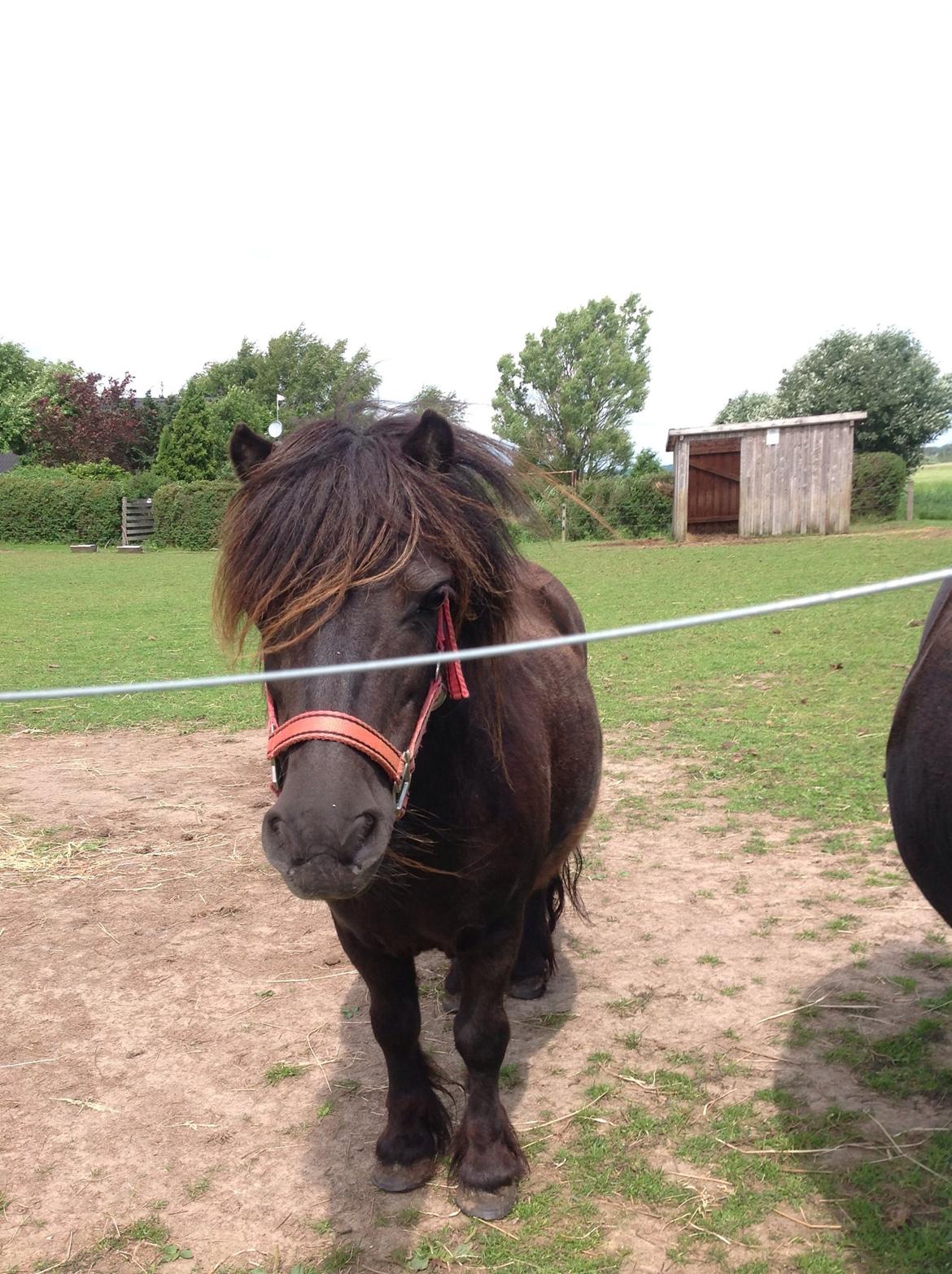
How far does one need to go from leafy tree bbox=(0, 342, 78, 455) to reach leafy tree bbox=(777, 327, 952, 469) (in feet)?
140

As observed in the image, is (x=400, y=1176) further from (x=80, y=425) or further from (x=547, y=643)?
(x=80, y=425)

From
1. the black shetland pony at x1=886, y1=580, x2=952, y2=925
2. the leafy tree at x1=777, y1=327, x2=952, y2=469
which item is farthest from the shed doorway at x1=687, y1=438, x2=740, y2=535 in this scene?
the black shetland pony at x1=886, y1=580, x2=952, y2=925

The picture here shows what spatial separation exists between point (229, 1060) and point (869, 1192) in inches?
86.8

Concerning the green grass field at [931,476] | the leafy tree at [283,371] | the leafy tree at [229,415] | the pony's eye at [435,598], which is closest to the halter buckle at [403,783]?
the pony's eye at [435,598]

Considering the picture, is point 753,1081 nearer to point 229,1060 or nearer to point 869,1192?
point 869,1192

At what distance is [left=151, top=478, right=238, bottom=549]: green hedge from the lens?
32094 mm

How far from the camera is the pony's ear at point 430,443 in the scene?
2.35m

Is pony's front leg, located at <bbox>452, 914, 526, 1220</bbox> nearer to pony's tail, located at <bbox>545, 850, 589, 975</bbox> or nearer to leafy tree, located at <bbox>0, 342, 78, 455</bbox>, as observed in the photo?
pony's tail, located at <bbox>545, 850, 589, 975</bbox>

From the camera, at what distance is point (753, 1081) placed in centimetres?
308

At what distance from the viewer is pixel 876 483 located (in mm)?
25250

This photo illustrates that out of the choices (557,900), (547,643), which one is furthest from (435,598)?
(557,900)

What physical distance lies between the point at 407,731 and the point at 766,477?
2345cm

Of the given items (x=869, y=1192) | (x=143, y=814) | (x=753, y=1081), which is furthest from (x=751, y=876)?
(x=143, y=814)

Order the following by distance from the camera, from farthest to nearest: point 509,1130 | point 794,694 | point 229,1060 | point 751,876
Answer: point 794,694 < point 751,876 < point 229,1060 < point 509,1130
